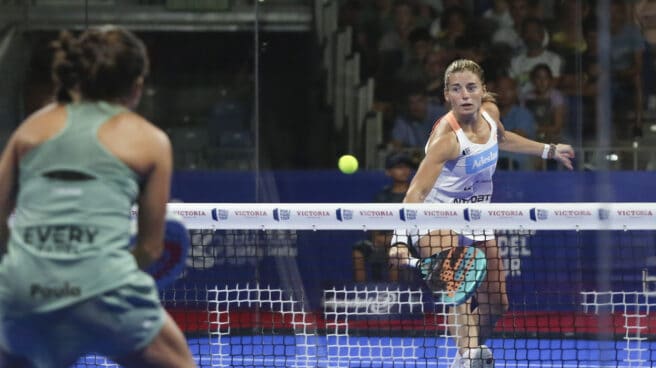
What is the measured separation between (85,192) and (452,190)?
3752mm

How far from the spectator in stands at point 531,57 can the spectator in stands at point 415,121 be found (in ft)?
2.25

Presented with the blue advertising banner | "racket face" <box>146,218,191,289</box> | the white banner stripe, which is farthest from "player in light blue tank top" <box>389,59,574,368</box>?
"racket face" <box>146,218,191,289</box>

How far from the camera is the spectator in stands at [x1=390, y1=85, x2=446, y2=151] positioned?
9.91 metres

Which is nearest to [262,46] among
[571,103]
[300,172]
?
[300,172]

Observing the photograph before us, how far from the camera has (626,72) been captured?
10008mm

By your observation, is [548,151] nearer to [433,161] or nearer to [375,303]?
[433,161]

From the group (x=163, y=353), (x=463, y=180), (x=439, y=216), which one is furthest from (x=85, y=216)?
(x=463, y=180)

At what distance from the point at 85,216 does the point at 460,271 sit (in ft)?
12.0

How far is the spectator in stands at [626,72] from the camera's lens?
988 cm

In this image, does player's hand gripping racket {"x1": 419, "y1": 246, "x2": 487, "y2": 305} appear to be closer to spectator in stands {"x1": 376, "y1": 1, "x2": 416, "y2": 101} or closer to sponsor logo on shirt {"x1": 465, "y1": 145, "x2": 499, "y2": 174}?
sponsor logo on shirt {"x1": 465, "y1": 145, "x2": 499, "y2": 174}

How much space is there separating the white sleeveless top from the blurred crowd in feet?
9.38

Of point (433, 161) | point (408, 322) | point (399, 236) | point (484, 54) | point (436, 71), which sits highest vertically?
point (484, 54)

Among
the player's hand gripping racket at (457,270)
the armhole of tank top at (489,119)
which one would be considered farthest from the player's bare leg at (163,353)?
the armhole of tank top at (489,119)

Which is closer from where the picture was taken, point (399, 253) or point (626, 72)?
point (399, 253)
